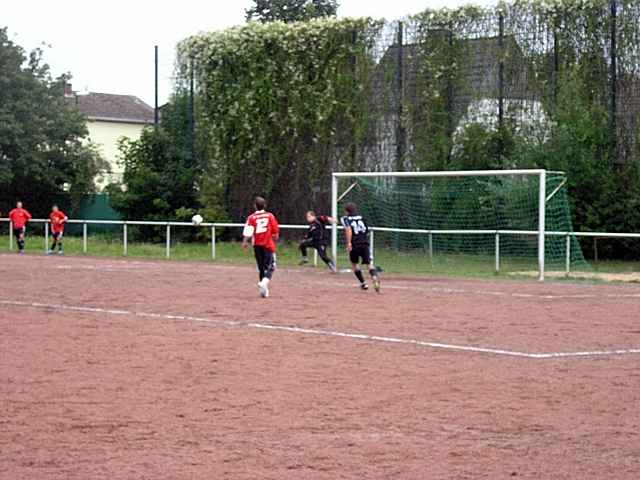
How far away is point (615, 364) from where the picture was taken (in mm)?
12258

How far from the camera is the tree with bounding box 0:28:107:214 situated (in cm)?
4959

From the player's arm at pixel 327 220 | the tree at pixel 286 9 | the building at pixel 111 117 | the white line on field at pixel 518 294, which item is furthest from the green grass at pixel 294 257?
the tree at pixel 286 9

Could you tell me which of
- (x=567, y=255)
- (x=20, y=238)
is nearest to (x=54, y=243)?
(x=20, y=238)

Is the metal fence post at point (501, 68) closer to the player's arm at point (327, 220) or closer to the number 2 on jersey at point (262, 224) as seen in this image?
the player's arm at point (327, 220)

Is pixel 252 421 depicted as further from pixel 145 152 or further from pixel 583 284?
pixel 145 152

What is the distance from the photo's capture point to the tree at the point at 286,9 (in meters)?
73.8

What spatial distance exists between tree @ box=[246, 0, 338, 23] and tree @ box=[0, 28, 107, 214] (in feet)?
75.8

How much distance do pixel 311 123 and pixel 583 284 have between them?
17.1 metres

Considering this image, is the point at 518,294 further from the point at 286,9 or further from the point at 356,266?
the point at 286,9

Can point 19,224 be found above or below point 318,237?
above

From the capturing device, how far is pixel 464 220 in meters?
A: 30.3

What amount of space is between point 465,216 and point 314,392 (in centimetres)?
2050

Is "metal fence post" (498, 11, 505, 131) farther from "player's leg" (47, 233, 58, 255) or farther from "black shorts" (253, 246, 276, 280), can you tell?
"black shorts" (253, 246, 276, 280)

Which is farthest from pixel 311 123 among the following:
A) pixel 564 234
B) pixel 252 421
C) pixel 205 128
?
pixel 252 421
